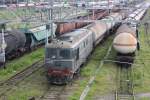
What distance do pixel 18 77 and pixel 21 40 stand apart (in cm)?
875

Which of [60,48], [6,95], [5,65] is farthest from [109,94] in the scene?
[5,65]

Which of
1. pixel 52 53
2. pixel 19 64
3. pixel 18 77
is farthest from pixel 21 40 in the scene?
pixel 52 53

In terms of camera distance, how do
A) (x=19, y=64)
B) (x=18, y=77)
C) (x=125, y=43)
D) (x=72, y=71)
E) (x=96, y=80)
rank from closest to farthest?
(x=72, y=71)
(x=96, y=80)
(x=18, y=77)
(x=125, y=43)
(x=19, y=64)

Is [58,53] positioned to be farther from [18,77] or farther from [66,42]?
[18,77]

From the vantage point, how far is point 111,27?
51594 mm

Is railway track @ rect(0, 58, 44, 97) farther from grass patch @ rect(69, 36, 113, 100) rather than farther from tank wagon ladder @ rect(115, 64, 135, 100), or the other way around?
tank wagon ladder @ rect(115, 64, 135, 100)

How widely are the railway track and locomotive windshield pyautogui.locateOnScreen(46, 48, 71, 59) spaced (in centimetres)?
339

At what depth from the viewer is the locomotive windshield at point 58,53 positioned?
2603 cm

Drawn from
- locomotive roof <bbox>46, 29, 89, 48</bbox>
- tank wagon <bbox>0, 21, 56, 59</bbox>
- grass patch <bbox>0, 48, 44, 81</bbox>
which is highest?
locomotive roof <bbox>46, 29, 89, 48</bbox>

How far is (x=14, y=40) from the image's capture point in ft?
115

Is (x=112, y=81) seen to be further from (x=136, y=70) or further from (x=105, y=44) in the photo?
(x=105, y=44)

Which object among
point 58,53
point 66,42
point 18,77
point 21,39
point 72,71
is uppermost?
point 66,42

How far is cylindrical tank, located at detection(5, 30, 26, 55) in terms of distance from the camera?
3368cm

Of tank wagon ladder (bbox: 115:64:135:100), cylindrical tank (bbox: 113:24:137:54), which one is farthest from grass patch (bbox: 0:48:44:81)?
tank wagon ladder (bbox: 115:64:135:100)
